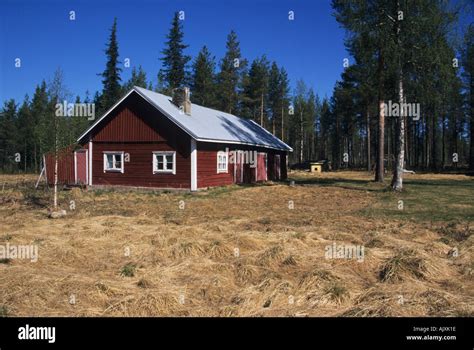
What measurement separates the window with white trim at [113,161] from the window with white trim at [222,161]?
629 cm

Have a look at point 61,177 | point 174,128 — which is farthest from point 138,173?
point 61,177

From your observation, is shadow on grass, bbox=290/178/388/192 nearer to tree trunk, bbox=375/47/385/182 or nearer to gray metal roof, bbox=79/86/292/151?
tree trunk, bbox=375/47/385/182

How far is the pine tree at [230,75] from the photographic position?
53.0 meters

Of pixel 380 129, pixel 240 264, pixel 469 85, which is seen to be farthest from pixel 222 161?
pixel 469 85

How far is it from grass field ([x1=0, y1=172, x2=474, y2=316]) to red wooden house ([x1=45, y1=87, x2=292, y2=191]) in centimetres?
893

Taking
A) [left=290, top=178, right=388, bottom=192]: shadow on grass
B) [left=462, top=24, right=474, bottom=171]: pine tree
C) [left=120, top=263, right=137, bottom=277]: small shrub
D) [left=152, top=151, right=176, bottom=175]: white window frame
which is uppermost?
[left=462, top=24, right=474, bottom=171]: pine tree

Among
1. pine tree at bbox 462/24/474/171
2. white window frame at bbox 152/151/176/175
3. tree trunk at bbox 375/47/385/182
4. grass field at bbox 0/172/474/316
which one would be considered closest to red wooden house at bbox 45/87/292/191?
white window frame at bbox 152/151/176/175

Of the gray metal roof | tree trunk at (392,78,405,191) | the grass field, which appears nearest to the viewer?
the grass field

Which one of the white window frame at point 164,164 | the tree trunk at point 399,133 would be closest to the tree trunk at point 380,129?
the tree trunk at point 399,133

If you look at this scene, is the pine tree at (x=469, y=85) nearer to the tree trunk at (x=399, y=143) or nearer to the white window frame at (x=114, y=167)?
the tree trunk at (x=399, y=143)

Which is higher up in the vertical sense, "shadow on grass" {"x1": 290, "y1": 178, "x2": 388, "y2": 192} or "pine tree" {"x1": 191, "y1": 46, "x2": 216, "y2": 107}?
"pine tree" {"x1": 191, "y1": 46, "x2": 216, "y2": 107}

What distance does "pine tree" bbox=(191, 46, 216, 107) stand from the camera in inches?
2183

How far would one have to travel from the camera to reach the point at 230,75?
52844mm
